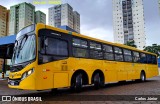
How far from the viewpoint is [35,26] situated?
8711 millimetres

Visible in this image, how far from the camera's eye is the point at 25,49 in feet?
28.3

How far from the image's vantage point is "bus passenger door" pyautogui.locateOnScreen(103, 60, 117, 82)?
12.8m

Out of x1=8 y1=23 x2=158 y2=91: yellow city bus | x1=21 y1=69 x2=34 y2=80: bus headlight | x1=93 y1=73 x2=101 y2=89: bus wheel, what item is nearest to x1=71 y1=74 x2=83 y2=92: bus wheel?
x1=8 y1=23 x2=158 y2=91: yellow city bus

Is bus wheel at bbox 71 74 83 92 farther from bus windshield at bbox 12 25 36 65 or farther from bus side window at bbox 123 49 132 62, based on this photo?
bus side window at bbox 123 49 132 62

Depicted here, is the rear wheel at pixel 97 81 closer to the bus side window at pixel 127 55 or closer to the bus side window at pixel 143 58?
the bus side window at pixel 127 55

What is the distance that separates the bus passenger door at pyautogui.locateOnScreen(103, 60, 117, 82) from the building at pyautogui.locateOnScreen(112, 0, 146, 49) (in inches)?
2866

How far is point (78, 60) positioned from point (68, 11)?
3227 inches

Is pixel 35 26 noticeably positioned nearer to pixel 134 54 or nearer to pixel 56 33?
pixel 56 33

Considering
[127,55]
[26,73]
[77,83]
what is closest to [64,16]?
[127,55]

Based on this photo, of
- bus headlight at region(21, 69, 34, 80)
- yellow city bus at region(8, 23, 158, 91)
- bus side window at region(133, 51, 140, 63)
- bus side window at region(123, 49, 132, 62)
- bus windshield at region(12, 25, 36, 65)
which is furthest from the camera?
bus side window at region(133, 51, 140, 63)

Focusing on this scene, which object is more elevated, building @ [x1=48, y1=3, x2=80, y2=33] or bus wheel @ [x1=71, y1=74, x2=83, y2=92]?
building @ [x1=48, y1=3, x2=80, y2=33]

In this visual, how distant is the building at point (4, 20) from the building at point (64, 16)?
775 inches

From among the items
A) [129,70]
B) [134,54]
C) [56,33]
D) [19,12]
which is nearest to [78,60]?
[56,33]

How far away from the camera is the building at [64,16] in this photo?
295 feet
